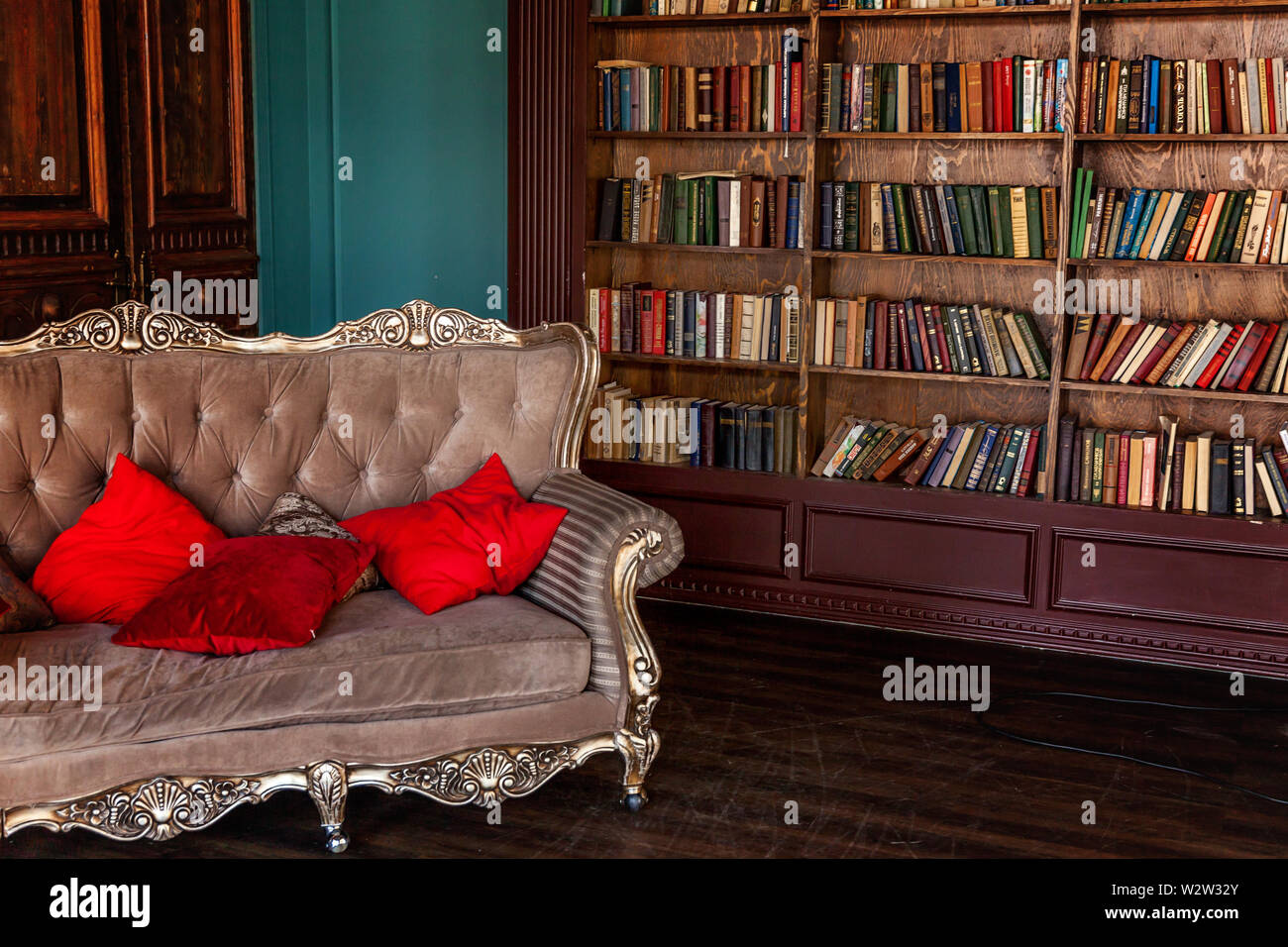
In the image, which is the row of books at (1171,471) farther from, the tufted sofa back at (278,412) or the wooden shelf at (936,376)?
the tufted sofa back at (278,412)

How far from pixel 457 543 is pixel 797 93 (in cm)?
216

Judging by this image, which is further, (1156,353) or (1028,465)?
(1028,465)

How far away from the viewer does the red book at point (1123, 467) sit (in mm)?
4135

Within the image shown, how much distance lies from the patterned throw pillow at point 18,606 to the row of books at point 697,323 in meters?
2.19

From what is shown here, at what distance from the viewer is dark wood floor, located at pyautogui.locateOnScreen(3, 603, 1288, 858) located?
9.27 feet

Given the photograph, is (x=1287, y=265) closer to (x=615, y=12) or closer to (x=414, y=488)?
(x=615, y=12)

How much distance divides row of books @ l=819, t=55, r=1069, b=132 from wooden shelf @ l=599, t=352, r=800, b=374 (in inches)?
31.5

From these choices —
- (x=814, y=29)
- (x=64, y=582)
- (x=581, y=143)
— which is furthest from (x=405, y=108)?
(x=64, y=582)

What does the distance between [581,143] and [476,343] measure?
4.63 ft

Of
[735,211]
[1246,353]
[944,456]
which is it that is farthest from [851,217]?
[1246,353]

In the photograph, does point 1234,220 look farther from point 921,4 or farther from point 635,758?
point 635,758

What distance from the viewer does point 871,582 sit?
174 inches

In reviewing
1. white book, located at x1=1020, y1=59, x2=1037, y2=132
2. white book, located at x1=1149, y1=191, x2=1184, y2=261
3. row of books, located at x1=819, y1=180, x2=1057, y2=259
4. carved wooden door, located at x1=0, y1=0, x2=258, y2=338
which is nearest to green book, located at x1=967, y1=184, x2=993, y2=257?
row of books, located at x1=819, y1=180, x2=1057, y2=259

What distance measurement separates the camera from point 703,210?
4551 mm
